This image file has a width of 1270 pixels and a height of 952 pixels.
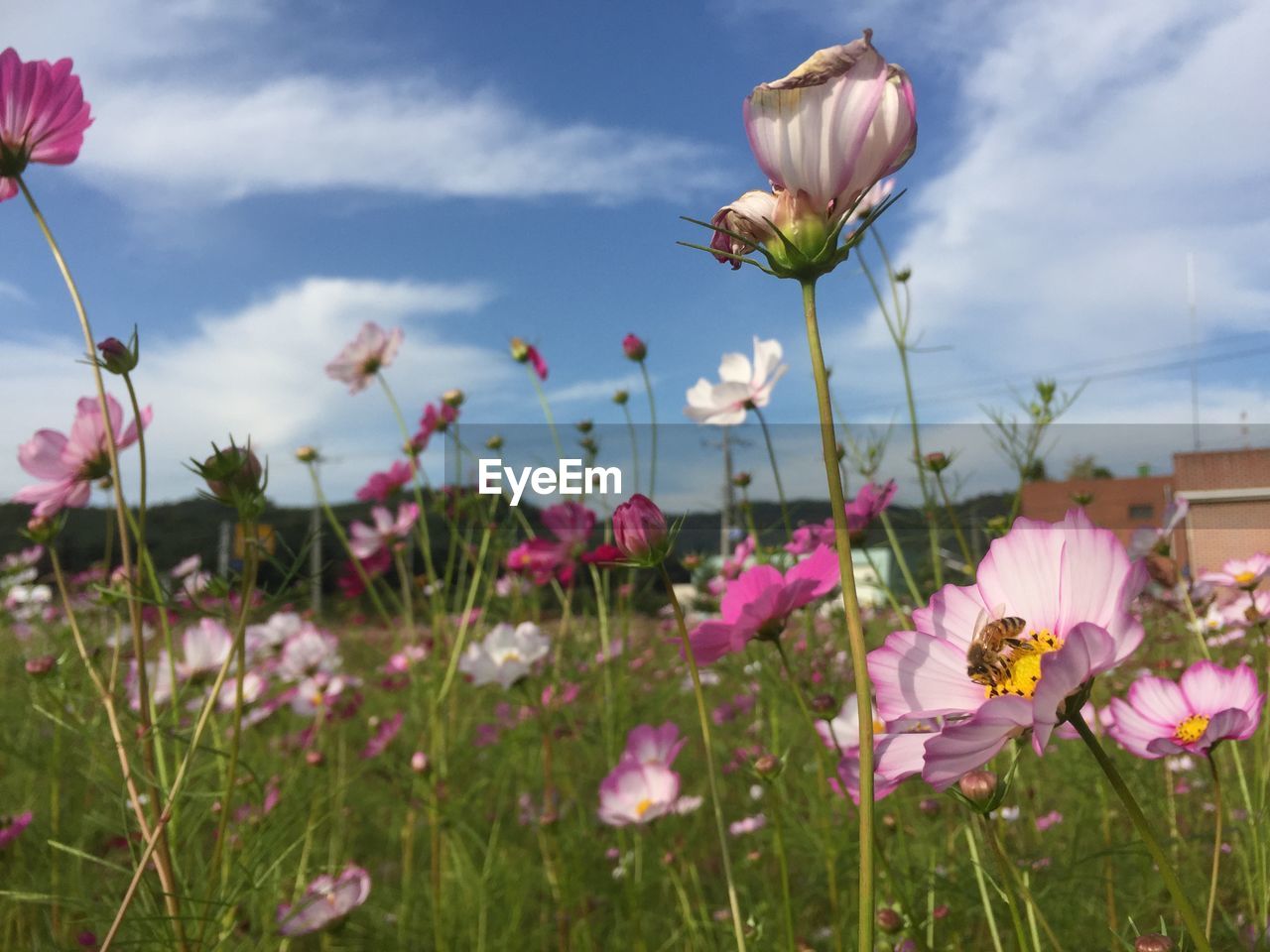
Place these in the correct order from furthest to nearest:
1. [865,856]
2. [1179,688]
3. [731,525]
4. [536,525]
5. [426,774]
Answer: [536,525] < [731,525] < [426,774] < [1179,688] < [865,856]

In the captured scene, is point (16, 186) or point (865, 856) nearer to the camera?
point (865, 856)

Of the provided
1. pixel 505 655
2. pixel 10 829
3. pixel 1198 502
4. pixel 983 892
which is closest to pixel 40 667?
pixel 10 829

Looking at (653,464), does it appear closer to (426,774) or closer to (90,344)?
(426,774)

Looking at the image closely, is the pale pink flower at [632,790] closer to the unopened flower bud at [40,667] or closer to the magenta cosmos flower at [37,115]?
the unopened flower bud at [40,667]

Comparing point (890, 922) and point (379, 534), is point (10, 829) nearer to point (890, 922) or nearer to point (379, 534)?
point (379, 534)

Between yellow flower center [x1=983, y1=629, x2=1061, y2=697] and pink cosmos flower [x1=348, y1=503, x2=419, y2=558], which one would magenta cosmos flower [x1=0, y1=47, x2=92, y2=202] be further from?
pink cosmos flower [x1=348, y1=503, x2=419, y2=558]

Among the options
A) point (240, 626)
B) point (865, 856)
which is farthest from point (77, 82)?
point (865, 856)

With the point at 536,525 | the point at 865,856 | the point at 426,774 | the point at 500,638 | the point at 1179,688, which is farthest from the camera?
the point at 536,525
